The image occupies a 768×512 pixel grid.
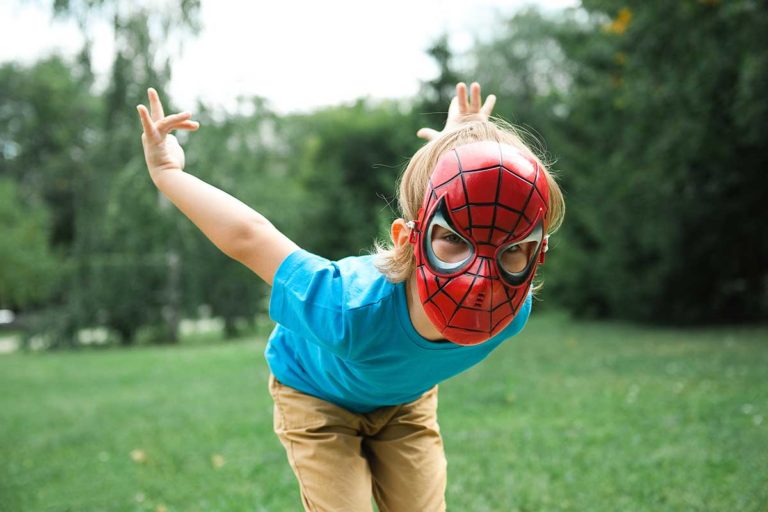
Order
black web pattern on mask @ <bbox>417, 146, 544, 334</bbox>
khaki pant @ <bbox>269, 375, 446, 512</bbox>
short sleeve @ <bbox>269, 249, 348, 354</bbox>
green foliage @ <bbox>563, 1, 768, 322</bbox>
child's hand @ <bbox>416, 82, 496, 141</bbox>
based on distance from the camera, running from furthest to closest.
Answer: green foliage @ <bbox>563, 1, 768, 322</bbox>
child's hand @ <bbox>416, 82, 496, 141</bbox>
khaki pant @ <bbox>269, 375, 446, 512</bbox>
short sleeve @ <bbox>269, 249, 348, 354</bbox>
black web pattern on mask @ <bbox>417, 146, 544, 334</bbox>

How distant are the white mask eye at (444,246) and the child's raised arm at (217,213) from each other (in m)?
0.48

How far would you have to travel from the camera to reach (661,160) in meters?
13.7

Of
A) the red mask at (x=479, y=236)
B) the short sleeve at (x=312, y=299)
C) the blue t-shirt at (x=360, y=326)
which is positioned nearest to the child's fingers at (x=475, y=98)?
the blue t-shirt at (x=360, y=326)

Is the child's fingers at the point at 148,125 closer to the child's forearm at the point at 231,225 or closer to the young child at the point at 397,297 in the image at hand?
the young child at the point at 397,297

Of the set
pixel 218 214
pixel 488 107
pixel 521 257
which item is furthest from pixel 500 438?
pixel 218 214

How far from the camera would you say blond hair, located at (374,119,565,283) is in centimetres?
219

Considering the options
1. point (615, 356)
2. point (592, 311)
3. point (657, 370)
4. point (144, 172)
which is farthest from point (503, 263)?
point (144, 172)

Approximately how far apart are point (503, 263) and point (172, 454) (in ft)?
16.2

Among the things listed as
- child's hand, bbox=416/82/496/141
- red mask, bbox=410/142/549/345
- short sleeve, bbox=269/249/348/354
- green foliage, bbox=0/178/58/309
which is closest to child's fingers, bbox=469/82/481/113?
child's hand, bbox=416/82/496/141

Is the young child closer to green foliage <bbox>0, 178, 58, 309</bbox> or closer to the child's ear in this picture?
the child's ear

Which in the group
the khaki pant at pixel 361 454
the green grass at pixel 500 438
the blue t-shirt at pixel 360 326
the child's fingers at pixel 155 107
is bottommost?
the green grass at pixel 500 438

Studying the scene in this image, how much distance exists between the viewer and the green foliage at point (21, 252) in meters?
29.6

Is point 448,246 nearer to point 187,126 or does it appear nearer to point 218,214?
point 218,214

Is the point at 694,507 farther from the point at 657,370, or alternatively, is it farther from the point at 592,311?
the point at 592,311
